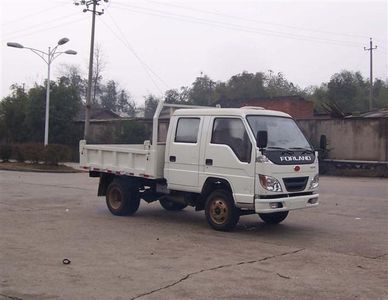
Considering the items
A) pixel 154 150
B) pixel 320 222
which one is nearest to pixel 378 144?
pixel 320 222

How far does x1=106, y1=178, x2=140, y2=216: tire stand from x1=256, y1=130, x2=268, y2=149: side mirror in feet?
12.3

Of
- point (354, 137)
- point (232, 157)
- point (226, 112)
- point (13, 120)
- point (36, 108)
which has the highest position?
point (36, 108)

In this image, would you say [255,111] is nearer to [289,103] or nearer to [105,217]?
[105,217]

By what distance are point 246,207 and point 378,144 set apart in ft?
76.2

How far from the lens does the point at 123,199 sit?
1234cm

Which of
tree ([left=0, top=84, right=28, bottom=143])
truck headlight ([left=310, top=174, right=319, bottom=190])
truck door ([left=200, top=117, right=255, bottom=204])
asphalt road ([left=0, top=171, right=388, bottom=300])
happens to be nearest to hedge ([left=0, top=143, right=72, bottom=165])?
tree ([left=0, top=84, right=28, bottom=143])

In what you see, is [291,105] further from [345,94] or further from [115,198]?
[115,198]

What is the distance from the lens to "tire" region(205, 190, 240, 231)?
10.3 m

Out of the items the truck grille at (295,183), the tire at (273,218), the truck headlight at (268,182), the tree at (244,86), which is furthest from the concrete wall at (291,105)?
the truck headlight at (268,182)

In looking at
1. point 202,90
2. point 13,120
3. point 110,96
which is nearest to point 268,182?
point 13,120

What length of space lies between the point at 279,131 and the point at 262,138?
1170 mm

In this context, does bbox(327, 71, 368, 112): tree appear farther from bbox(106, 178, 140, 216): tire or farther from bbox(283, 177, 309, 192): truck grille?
bbox(283, 177, 309, 192): truck grille

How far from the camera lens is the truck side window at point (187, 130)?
11.1 meters

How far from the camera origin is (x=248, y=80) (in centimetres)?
7212
